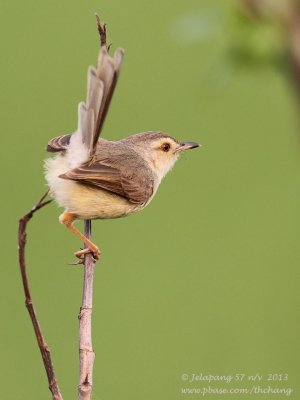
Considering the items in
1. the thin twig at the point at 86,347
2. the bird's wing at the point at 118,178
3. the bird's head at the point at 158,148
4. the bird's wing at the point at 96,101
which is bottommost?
the thin twig at the point at 86,347

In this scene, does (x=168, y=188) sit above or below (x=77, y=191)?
above

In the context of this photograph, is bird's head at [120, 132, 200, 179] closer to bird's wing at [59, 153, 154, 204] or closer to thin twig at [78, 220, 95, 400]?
bird's wing at [59, 153, 154, 204]

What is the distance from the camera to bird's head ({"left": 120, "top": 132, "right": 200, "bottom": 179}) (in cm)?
437

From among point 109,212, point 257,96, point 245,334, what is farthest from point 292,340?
point 257,96

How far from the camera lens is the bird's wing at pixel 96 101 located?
7.87 feet

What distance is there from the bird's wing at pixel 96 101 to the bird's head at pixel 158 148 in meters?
0.74

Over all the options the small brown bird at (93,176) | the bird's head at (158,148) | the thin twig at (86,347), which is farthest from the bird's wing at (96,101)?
the bird's head at (158,148)

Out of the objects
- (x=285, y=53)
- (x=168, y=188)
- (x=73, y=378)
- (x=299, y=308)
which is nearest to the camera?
(x=285, y=53)

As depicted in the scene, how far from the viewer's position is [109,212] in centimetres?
371

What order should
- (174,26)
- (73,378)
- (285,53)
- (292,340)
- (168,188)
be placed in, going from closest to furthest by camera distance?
(285,53) → (174,26) → (73,378) → (292,340) → (168,188)

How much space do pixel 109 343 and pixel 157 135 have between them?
2.39m

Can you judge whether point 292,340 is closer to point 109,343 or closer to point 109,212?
point 109,343

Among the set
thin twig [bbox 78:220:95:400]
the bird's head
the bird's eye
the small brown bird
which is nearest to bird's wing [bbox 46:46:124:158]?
the small brown bird

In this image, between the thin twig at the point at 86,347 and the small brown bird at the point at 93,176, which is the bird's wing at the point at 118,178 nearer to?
the small brown bird at the point at 93,176
